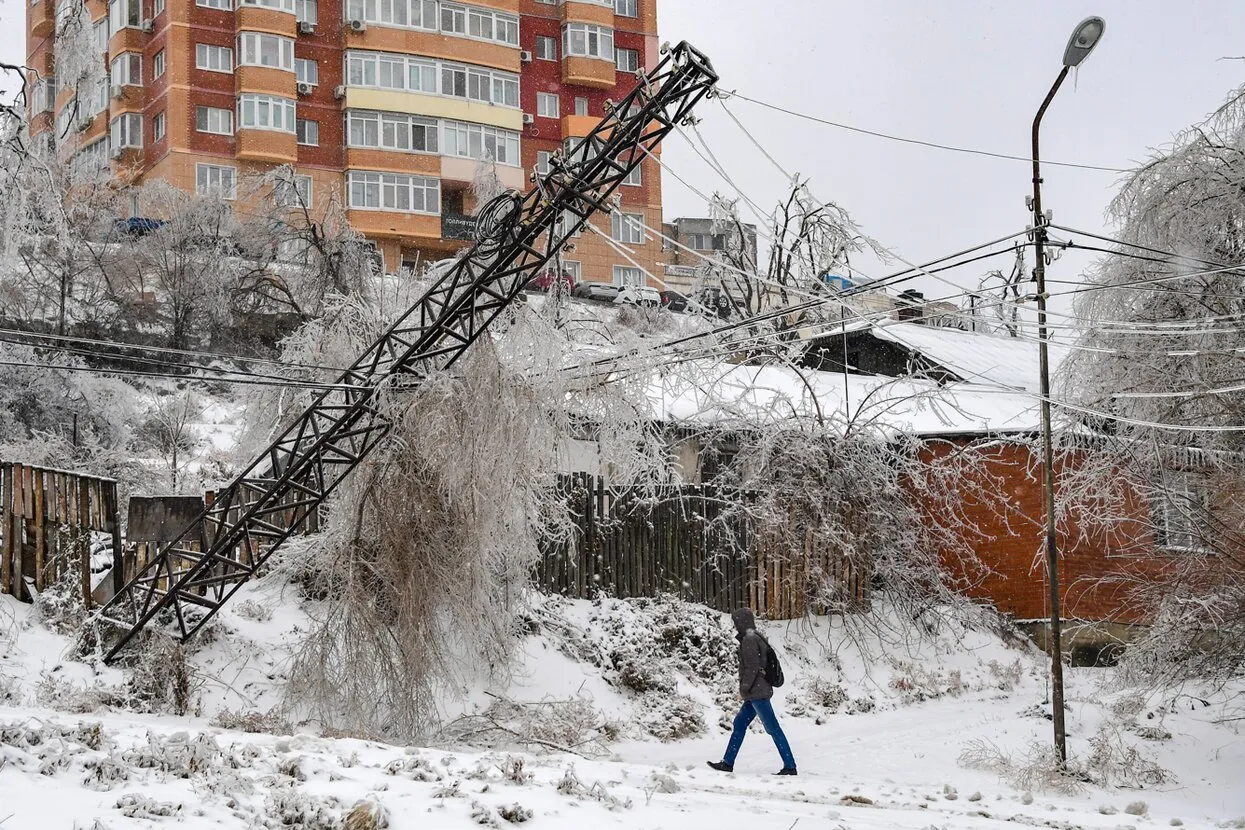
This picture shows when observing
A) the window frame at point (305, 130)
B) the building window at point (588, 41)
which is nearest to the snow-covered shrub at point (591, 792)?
the window frame at point (305, 130)

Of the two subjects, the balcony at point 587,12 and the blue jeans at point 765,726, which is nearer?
the blue jeans at point 765,726

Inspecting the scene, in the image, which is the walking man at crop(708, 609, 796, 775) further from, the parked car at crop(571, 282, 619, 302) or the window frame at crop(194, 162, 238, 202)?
the window frame at crop(194, 162, 238, 202)

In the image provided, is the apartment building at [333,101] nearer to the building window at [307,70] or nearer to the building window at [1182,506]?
the building window at [307,70]

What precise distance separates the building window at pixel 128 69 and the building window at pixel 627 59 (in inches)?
879

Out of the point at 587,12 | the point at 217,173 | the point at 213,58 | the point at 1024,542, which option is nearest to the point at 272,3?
the point at 213,58

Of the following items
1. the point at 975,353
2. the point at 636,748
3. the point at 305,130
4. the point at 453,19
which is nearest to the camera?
the point at 636,748

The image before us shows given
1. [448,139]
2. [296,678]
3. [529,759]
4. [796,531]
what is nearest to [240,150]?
[448,139]

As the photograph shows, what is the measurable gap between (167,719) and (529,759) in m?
4.08

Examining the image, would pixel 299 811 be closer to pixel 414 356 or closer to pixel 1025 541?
pixel 414 356

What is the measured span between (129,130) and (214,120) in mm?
4377

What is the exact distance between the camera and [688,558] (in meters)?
19.7

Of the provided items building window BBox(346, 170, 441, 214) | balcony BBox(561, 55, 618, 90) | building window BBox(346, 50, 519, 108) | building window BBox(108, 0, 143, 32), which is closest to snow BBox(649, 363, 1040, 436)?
building window BBox(346, 170, 441, 214)

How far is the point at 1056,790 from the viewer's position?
41.5ft

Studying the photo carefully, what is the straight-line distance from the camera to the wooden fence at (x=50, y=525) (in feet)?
44.6
